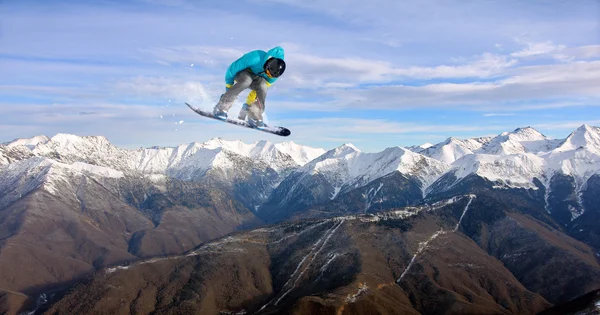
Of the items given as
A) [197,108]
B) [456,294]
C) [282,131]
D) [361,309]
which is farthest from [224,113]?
[456,294]

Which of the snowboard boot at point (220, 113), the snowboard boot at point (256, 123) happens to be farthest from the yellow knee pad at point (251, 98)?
the snowboard boot at point (220, 113)

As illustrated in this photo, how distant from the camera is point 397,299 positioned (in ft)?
634

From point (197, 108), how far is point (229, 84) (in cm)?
402

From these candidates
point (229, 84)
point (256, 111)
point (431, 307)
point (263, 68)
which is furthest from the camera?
point (431, 307)

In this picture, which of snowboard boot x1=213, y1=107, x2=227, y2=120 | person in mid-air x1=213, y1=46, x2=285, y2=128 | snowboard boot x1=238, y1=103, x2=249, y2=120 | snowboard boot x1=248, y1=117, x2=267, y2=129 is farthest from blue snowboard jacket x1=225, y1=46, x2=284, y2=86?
snowboard boot x1=248, y1=117, x2=267, y2=129

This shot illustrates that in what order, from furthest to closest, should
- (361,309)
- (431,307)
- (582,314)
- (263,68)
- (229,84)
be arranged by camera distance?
(431,307) → (361,309) → (582,314) → (229,84) → (263,68)

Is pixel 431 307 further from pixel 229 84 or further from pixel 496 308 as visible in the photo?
pixel 229 84

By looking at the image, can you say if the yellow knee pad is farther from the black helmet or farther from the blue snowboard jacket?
the black helmet

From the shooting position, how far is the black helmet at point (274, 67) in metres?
33.0

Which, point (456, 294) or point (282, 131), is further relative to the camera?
point (456, 294)

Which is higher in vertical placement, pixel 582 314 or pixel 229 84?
pixel 229 84

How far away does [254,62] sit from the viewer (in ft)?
109

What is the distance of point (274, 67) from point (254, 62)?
61.2 inches

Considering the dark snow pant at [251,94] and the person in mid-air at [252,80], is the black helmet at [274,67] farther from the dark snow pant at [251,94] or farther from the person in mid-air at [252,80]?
the dark snow pant at [251,94]
